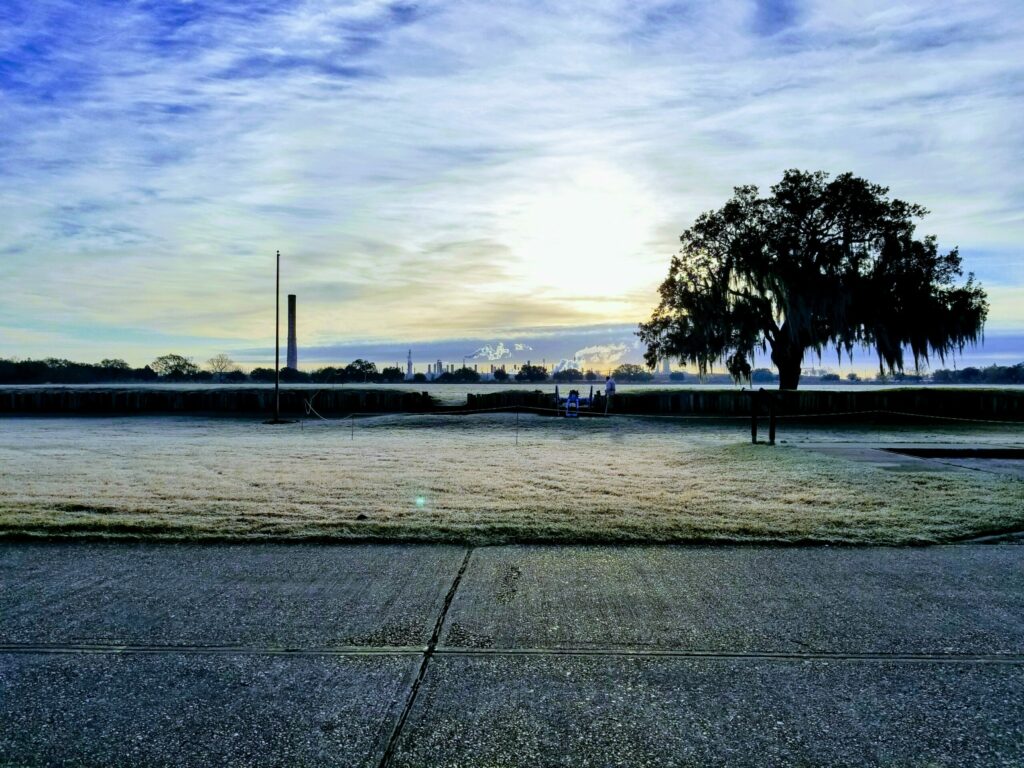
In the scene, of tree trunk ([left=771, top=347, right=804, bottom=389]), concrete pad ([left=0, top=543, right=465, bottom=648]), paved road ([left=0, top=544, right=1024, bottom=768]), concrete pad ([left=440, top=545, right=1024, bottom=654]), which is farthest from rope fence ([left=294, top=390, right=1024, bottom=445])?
paved road ([left=0, top=544, right=1024, bottom=768])

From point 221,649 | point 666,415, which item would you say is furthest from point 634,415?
point 221,649

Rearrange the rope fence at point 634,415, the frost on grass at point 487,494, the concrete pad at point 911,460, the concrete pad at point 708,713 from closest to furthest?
the concrete pad at point 708,713 → the frost on grass at point 487,494 → the concrete pad at point 911,460 → the rope fence at point 634,415

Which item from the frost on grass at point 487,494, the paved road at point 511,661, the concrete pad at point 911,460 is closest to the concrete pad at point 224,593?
the paved road at point 511,661

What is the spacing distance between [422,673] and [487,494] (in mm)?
4529

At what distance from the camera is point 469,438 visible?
51.1 ft

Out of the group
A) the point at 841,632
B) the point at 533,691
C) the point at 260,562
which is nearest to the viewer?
the point at 533,691

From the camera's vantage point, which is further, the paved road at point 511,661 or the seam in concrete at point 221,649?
the seam in concrete at point 221,649

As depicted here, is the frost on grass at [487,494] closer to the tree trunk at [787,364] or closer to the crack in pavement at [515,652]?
the crack in pavement at [515,652]

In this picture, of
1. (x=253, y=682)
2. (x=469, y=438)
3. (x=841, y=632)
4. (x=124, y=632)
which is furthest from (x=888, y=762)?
(x=469, y=438)

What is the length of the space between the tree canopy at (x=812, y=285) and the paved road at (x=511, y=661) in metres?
19.8

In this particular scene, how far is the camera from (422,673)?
3016 mm

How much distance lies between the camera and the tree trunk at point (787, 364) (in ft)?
79.0

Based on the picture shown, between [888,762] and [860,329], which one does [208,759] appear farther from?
[860,329]

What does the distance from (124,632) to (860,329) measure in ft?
79.6
